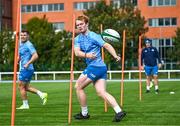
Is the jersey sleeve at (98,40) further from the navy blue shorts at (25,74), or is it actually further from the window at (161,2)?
the window at (161,2)

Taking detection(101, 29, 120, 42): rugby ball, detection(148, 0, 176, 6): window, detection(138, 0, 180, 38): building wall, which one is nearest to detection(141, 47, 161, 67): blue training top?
detection(101, 29, 120, 42): rugby ball

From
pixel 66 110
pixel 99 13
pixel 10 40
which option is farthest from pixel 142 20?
pixel 66 110

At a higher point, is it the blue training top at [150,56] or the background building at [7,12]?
the background building at [7,12]

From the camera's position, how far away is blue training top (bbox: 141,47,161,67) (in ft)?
74.8

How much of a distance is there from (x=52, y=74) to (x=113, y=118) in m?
Result: 40.7

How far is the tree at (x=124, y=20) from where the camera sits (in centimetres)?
6084

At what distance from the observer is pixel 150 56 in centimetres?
2275

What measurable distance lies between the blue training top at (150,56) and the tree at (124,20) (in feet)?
122

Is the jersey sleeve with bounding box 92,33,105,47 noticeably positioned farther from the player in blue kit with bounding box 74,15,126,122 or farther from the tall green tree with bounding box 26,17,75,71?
the tall green tree with bounding box 26,17,75,71

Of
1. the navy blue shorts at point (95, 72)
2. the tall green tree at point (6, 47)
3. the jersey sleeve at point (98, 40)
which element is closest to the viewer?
the jersey sleeve at point (98, 40)

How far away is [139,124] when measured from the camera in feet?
35.6

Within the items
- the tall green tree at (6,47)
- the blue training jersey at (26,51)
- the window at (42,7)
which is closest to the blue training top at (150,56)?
the blue training jersey at (26,51)

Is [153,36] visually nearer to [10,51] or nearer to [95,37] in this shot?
[10,51]

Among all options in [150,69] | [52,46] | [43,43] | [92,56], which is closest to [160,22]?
[52,46]
